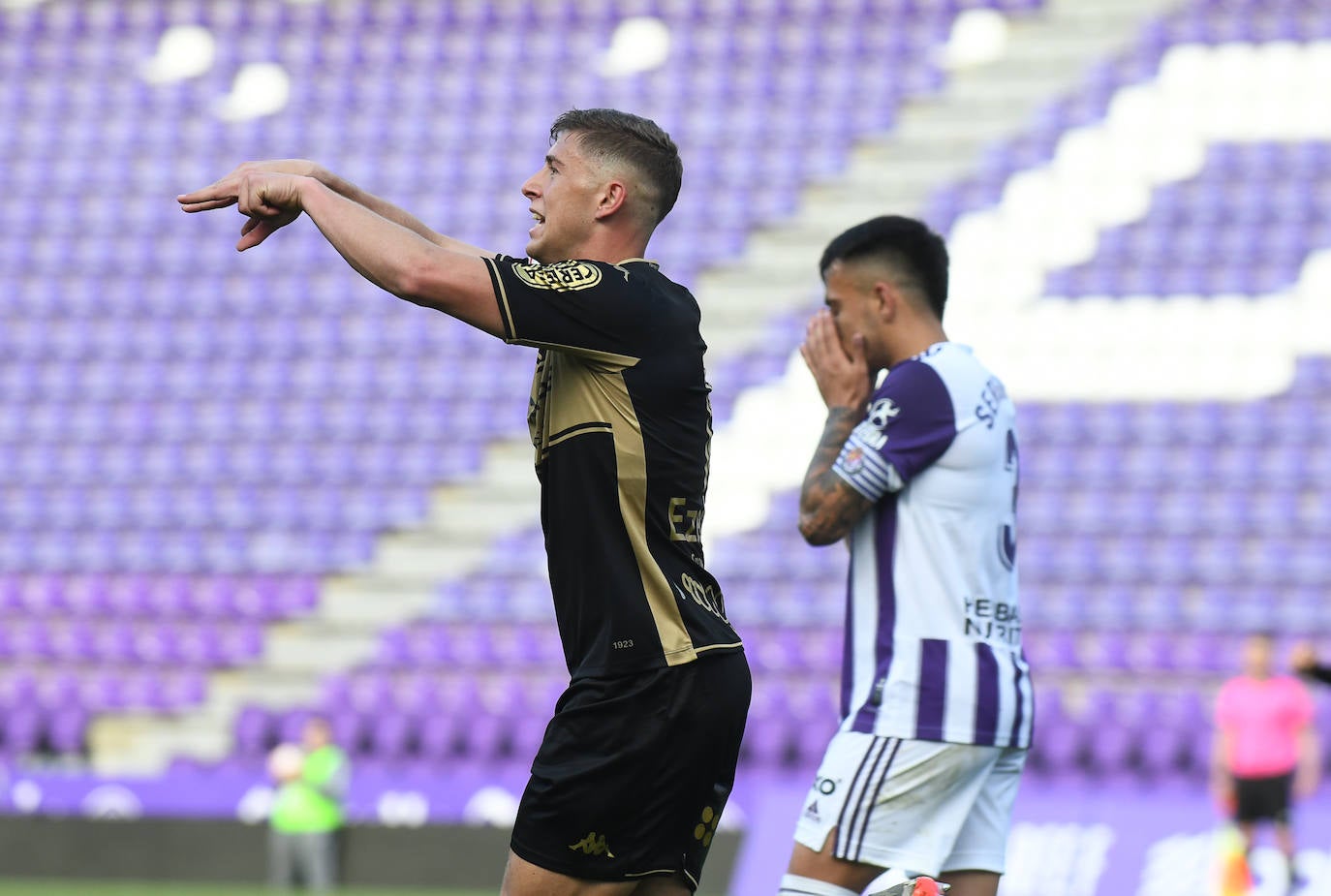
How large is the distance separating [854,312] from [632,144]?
100cm

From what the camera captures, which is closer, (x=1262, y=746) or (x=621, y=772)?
(x=621, y=772)

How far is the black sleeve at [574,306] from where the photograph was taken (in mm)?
3018

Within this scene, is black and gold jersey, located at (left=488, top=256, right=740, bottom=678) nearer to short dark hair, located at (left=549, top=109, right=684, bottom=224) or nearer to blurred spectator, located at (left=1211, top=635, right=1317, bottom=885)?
short dark hair, located at (left=549, top=109, right=684, bottom=224)

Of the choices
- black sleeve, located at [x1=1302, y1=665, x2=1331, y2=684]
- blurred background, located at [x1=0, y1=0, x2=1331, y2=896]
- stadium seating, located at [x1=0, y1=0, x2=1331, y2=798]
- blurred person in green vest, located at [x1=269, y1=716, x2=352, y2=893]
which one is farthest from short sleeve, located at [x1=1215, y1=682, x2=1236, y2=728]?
blurred person in green vest, located at [x1=269, y1=716, x2=352, y2=893]

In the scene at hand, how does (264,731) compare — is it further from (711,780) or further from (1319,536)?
(711,780)

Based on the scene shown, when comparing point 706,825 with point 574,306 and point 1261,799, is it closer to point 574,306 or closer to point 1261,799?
point 574,306

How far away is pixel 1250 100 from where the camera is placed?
50.8 feet

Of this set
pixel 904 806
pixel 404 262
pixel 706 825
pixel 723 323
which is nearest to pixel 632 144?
pixel 404 262

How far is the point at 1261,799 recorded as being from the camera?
10.5 metres

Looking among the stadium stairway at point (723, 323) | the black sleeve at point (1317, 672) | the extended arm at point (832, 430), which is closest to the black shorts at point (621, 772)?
the extended arm at point (832, 430)

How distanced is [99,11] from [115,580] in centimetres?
696

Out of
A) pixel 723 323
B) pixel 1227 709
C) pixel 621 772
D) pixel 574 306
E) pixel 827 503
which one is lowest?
pixel 1227 709

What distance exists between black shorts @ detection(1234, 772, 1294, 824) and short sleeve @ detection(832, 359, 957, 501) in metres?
7.46

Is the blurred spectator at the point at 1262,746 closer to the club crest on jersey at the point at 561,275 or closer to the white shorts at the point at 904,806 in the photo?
the white shorts at the point at 904,806
